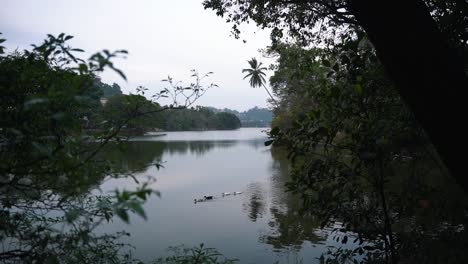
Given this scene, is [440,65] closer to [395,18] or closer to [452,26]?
[395,18]

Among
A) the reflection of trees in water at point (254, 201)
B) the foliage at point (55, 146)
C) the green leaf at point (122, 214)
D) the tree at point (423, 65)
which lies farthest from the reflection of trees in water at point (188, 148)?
the green leaf at point (122, 214)

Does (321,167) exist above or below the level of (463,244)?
above

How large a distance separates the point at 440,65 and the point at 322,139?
1.08 metres

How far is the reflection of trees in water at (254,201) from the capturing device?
38.9 ft

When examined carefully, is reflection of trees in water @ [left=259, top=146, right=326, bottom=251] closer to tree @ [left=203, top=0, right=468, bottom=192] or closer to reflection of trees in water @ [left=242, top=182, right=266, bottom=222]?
reflection of trees in water @ [left=242, top=182, right=266, bottom=222]

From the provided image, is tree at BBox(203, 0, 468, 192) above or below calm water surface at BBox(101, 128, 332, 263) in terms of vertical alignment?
above

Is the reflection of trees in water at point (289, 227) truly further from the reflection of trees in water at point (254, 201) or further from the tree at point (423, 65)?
the tree at point (423, 65)

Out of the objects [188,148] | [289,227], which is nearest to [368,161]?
[289,227]

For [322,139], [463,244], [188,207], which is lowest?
[188,207]

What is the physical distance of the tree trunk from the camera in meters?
1.58

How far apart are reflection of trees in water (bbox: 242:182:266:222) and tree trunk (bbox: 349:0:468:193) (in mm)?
9791

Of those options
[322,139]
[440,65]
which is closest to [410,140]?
[322,139]

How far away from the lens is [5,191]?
4.90ft

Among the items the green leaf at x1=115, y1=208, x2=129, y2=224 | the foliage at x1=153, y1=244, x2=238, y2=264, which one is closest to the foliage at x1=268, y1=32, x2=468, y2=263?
the green leaf at x1=115, y1=208, x2=129, y2=224
